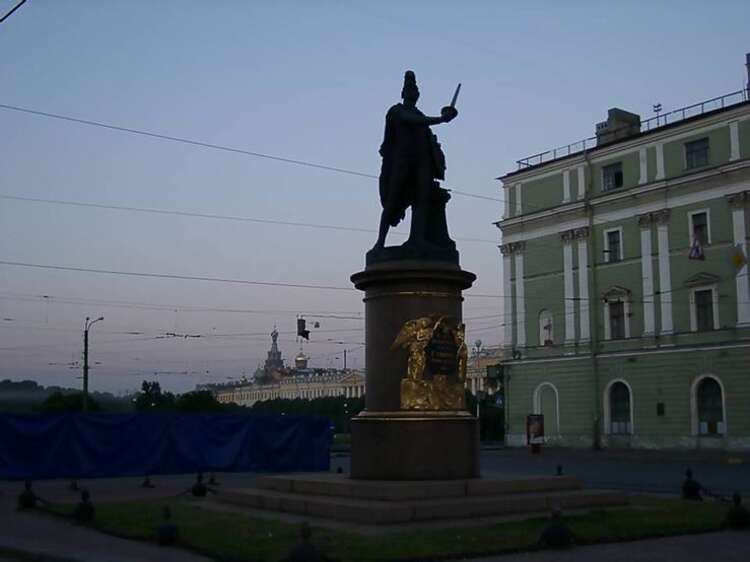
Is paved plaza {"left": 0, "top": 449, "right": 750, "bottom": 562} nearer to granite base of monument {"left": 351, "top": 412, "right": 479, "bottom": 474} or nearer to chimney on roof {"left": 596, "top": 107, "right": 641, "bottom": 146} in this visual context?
granite base of monument {"left": 351, "top": 412, "right": 479, "bottom": 474}

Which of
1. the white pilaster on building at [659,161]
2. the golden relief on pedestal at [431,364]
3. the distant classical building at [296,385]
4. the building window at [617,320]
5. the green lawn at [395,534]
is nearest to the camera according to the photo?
the green lawn at [395,534]

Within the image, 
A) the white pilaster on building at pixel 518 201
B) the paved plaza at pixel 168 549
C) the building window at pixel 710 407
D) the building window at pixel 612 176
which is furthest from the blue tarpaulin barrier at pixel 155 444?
the white pilaster on building at pixel 518 201

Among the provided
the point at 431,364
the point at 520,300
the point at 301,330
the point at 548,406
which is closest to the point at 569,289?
the point at 520,300

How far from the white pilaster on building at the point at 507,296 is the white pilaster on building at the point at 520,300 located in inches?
21.1

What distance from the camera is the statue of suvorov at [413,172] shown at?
17.4m

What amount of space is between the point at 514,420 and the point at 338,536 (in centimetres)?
4902

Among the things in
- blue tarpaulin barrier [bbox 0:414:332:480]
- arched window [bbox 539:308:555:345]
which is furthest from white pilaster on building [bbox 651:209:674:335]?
blue tarpaulin barrier [bbox 0:414:332:480]

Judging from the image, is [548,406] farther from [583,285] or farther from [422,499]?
[422,499]

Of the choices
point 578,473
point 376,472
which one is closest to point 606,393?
point 578,473

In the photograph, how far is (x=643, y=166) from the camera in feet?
176

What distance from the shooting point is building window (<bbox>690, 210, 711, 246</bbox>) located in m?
50.2

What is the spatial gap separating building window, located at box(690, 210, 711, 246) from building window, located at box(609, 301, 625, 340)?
5977mm

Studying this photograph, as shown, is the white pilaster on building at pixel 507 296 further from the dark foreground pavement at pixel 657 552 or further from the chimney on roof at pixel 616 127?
the dark foreground pavement at pixel 657 552

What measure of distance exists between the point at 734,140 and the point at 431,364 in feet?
124
